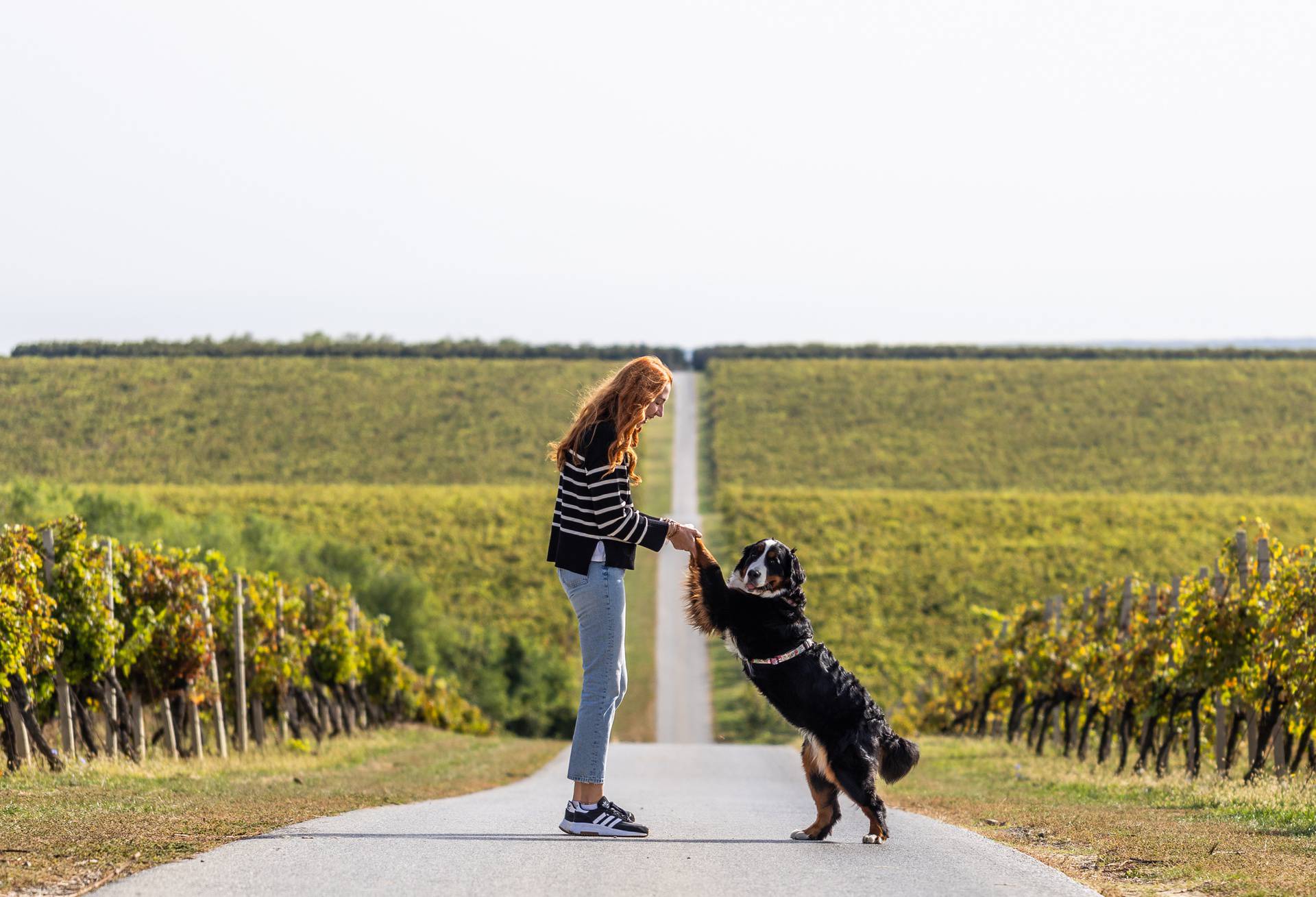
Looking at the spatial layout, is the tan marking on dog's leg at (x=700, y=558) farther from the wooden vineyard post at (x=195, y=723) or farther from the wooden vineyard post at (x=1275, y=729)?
the wooden vineyard post at (x=195, y=723)

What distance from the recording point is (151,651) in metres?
14.5

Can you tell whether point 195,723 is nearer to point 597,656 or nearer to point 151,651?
point 151,651

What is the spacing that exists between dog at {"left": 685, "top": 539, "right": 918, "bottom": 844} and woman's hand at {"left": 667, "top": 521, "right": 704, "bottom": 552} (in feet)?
0.26

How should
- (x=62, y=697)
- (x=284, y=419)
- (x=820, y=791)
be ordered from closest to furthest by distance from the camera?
(x=820, y=791), (x=62, y=697), (x=284, y=419)

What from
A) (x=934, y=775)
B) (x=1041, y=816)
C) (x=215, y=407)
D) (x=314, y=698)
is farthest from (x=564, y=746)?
(x=215, y=407)

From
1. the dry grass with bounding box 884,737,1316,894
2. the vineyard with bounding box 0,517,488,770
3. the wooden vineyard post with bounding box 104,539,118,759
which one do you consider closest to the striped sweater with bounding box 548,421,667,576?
the dry grass with bounding box 884,737,1316,894

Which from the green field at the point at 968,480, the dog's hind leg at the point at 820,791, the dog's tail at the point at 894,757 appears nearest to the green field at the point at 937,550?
the green field at the point at 968,480

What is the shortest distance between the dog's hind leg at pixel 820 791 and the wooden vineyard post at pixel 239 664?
1038 centimetres

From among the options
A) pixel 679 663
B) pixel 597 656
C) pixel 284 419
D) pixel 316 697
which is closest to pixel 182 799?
pixel 597 656

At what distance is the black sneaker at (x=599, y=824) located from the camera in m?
7.10

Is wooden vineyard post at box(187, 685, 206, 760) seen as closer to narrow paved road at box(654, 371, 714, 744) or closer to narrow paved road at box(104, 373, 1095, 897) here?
narrow paved road at box(104, 373, 1095, 897)

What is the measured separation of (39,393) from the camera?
79.1 metres

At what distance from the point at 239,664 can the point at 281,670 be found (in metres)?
1.56

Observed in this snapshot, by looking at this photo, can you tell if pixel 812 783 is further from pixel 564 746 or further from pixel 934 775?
pixel 564 746
